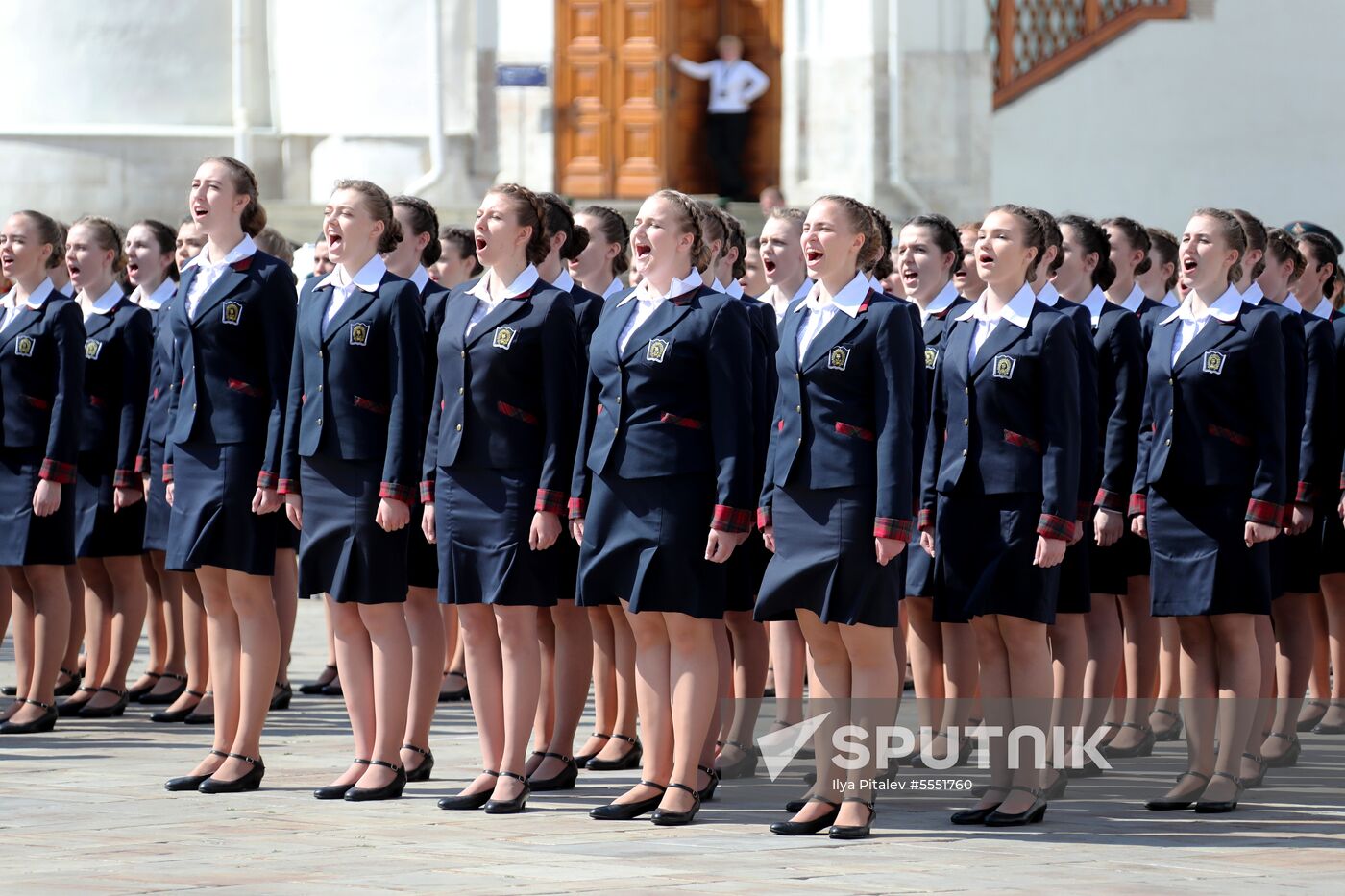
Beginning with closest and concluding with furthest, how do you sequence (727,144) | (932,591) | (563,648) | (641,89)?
(563,648) → (932,591) → (727,144) → (641,89)

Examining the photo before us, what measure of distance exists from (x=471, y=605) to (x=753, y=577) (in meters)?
1.46

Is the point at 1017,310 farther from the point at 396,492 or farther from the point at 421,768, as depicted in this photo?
the point at 421,768

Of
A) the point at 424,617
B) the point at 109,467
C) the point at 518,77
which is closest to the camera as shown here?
the point at 424,617

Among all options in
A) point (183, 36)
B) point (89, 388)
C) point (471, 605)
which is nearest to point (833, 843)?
point (471, 605)

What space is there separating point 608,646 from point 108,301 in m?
3.02

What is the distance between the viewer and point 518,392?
829cm

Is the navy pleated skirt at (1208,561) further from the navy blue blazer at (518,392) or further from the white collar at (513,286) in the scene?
the white collar at (513,286)

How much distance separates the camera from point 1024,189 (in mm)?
20234

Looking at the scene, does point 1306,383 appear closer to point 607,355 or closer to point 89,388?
point 607,355

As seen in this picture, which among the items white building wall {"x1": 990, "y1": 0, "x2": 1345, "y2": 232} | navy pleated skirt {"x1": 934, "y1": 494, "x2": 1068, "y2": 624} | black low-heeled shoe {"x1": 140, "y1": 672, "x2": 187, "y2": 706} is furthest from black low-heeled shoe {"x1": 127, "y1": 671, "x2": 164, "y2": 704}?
white building wall {"x1": 990, "y1": 0, "x2": 1345, "y2": 232}

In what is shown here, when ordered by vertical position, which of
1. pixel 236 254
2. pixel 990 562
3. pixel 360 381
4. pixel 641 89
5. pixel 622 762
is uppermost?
pixel 641 89

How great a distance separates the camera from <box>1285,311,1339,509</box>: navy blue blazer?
32.6 ft

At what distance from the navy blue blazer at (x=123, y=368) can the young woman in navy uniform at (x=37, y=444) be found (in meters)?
0.32

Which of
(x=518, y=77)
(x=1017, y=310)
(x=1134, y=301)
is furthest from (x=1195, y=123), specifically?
(x=1017, y=310)
